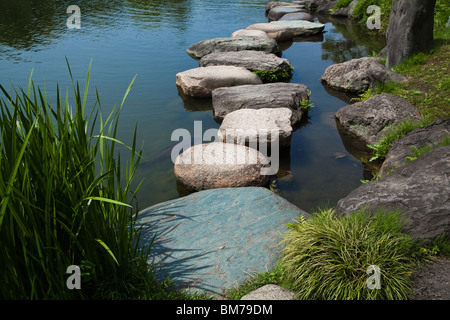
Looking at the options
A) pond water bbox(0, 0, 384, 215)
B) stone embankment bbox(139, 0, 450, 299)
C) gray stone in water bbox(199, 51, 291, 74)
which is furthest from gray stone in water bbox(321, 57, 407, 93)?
gray stone in water bbox(199, 51, 291, 74)

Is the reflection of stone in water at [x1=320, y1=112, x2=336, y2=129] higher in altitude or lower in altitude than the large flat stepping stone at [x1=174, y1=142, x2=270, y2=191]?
higher

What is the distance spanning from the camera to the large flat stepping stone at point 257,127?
6727 mm

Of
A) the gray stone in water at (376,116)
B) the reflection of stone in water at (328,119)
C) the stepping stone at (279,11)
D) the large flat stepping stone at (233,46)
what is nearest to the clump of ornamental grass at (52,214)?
the gray stone in water at (376,116)

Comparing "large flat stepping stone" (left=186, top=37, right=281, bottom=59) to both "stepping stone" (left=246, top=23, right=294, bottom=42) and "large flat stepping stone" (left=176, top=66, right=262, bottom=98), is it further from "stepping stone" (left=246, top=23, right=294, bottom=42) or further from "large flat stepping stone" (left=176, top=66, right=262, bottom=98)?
"large flat stepping stone" (left=176, top=66, right=262, bottom=98)

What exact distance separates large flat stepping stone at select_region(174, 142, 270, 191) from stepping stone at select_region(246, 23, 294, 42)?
10584 mm

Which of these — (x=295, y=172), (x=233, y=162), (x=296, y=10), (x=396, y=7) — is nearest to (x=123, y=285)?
(x=233, y=162)

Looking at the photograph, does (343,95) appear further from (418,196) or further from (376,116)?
(418,196)

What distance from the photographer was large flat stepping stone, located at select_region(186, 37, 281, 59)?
1259cm

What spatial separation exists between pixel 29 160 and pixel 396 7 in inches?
367

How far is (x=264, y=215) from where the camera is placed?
4715 mm

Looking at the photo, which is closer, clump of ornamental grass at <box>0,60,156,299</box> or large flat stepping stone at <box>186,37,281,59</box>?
clump of ornamental grass at <box>0,60,156,299</box>

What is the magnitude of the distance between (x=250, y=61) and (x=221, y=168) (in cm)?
578

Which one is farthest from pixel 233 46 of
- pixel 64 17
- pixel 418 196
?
pixel 64 17

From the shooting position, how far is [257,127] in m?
6.92
